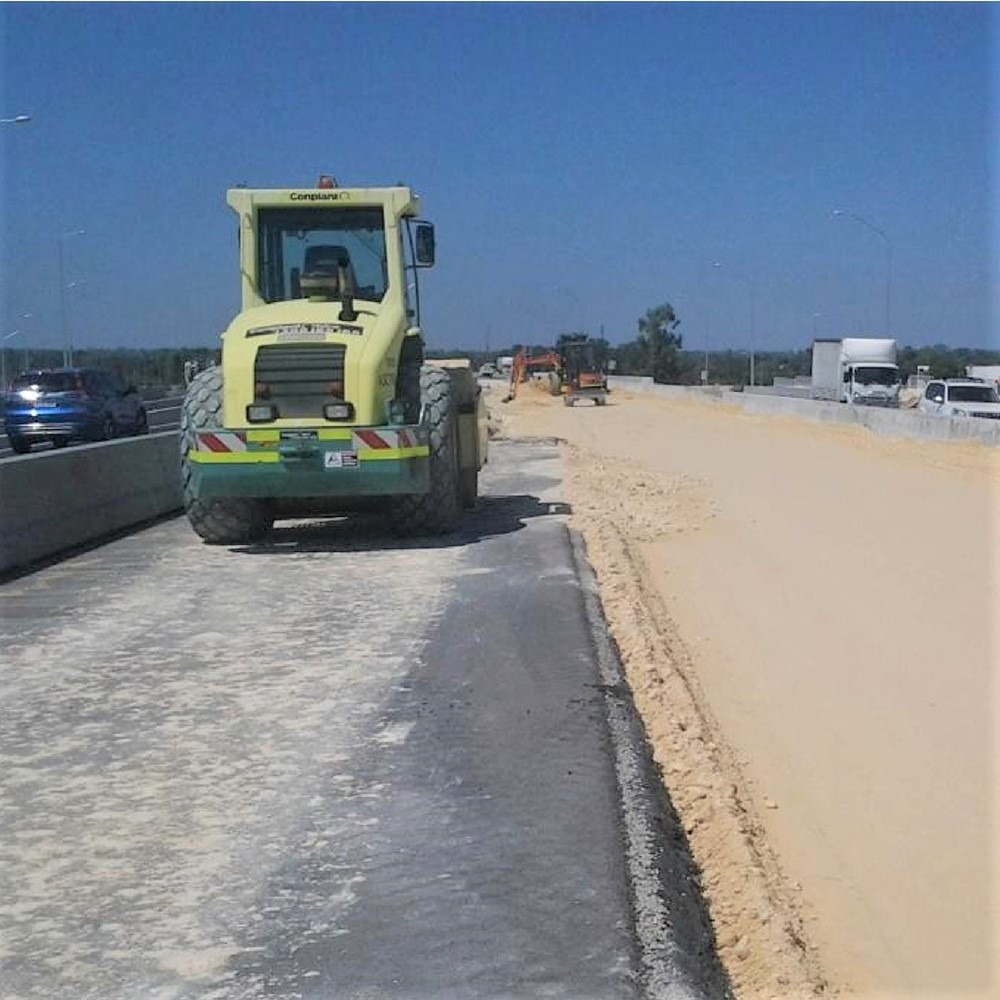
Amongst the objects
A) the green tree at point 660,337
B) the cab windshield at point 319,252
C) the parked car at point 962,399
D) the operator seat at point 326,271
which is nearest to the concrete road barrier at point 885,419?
the parked car at point 962,399

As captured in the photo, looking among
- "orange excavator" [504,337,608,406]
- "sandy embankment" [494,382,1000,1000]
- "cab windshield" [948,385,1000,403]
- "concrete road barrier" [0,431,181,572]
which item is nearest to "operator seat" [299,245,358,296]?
"concrete road barrier" [0,431,181,572]

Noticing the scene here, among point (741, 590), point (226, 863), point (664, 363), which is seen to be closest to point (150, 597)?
point (741, 590)

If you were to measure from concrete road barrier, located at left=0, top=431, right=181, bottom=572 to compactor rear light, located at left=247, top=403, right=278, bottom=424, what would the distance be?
2137 millimetres

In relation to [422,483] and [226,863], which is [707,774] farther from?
[422,483]

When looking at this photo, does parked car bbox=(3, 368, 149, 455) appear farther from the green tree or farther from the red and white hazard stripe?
the green tree

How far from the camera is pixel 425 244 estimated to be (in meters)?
13.0

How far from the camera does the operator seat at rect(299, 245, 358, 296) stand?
41.7ft

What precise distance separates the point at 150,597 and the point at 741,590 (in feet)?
15.6

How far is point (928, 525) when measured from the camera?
46.8ft

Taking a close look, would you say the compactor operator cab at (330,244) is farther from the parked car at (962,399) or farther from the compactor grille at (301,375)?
the parked car at (962,399)

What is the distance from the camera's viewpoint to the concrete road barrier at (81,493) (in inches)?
451

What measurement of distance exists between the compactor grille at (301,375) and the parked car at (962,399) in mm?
24346

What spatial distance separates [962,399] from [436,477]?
24.9 meters

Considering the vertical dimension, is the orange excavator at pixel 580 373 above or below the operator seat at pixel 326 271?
below
